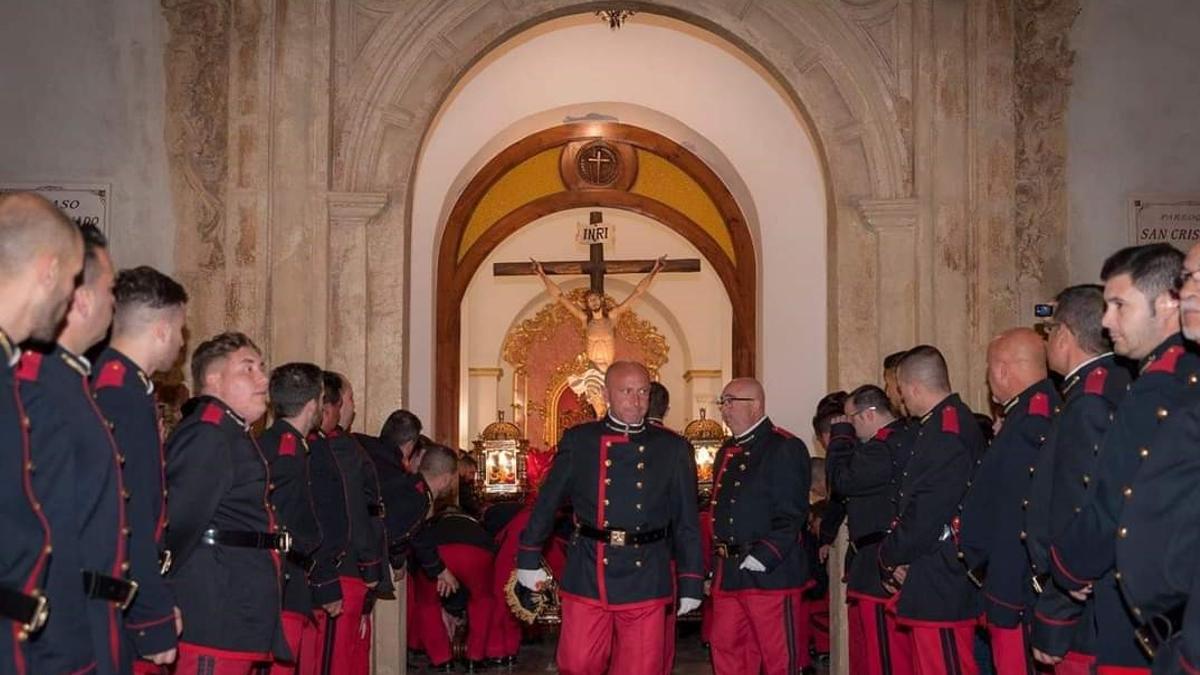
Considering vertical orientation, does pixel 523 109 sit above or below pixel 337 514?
above

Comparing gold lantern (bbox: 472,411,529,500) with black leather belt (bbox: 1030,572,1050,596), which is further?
gold lantern (bbox: 472,411,529,500)

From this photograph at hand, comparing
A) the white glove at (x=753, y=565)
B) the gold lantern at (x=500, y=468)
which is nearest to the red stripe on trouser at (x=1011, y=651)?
the white glove at (x=753, y=565)

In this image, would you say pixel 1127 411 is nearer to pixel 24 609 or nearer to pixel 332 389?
pixel 24 609

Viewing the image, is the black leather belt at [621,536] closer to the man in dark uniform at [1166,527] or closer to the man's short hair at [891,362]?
the man's short hair at [891,362]

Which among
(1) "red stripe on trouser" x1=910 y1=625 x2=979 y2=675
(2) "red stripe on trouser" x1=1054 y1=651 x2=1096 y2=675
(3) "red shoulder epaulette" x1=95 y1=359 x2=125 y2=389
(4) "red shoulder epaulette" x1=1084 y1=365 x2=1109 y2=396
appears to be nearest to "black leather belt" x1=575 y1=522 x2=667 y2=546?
(1) "red stripe on trouser" x1=910 y1=625 x2=979 y2=675

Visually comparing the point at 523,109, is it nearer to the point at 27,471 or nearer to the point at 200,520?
the point at 200,520

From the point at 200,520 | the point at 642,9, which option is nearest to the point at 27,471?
the point at 200,520

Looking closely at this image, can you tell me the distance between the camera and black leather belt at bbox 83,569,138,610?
345 centimetres

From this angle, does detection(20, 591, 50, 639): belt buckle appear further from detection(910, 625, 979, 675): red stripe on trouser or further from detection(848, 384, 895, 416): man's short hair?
detection(848, 384, 895, 416): man's short hair

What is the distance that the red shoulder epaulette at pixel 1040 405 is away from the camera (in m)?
5.30

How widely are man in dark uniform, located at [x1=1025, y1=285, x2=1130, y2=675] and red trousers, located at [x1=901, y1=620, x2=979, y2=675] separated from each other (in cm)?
107

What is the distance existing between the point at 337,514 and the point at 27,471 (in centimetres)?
322

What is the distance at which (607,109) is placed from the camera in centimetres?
1317

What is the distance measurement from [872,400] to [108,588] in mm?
4495
